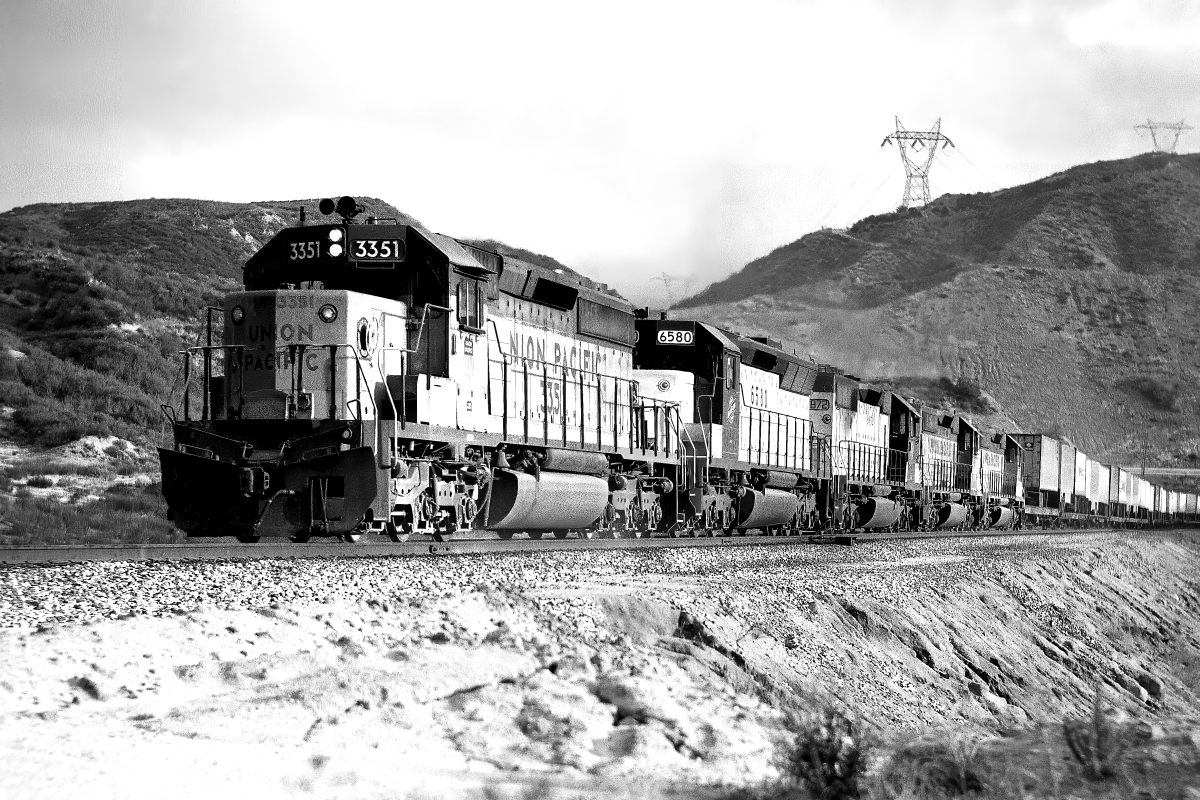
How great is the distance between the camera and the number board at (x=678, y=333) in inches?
789

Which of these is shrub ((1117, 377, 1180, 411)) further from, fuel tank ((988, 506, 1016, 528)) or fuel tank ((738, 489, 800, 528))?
fuel tank ((738, 489, 800, 528))

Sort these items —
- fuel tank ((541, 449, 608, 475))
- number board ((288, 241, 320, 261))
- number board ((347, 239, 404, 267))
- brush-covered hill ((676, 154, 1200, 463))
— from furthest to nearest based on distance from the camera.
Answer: brush-covered hill ((676, 154, 1200, 463))
fuel tank ((541, 449, 608, 475))
number board ((288, 241, 320, 261))
number board ((347, 239, 404, 267))

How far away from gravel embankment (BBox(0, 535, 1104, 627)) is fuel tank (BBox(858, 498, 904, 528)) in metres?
12.1

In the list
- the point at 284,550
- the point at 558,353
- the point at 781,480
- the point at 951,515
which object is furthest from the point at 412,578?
the point at 951,515

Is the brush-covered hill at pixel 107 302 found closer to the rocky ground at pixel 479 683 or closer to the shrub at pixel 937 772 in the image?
the rocky ground at pixel 479 683

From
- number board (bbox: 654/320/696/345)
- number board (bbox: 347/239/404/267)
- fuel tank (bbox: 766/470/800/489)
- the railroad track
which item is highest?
number board (bbox: 347/239/404/267)

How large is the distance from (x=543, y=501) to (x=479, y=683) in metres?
8.43

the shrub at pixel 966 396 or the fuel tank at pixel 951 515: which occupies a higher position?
the shrub at pixel 966 396

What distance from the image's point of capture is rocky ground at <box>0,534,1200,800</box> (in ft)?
15.2

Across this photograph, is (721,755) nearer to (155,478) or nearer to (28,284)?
(155,478)

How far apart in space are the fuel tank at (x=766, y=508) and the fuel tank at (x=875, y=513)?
5211mm

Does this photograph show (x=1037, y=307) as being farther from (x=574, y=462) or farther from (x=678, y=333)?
(x=574, y=462)

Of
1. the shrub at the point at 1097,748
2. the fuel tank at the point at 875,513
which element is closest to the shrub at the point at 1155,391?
the fuel tank at the point at 875,513

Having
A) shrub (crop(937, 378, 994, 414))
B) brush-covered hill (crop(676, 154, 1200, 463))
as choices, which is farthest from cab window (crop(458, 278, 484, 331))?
brush-covered hill (crop(676, 154, 1200, 463))
